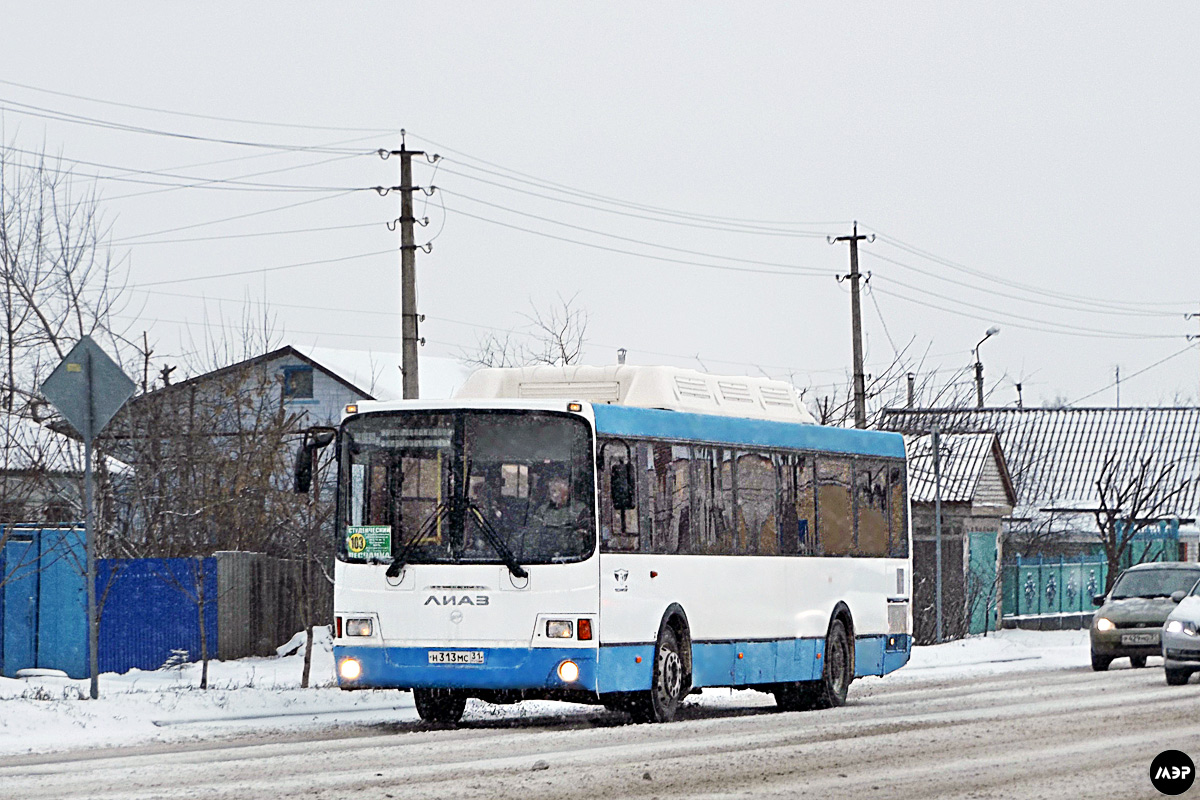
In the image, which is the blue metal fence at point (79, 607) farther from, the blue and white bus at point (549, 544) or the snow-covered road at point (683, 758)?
the snow-covered road at point (683, 758)

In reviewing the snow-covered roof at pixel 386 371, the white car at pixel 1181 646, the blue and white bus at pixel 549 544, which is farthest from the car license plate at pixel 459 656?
the snow-covered roof at pixel 386 371

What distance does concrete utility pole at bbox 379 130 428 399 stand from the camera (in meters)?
30.4

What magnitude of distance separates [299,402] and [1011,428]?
24954mm

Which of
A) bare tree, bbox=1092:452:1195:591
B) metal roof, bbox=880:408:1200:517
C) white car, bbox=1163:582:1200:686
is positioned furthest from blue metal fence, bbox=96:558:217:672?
metal roof, bbox=880:408:1200:517

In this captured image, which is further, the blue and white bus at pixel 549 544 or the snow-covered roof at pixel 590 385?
the snow-covered roof at pixel 590 385

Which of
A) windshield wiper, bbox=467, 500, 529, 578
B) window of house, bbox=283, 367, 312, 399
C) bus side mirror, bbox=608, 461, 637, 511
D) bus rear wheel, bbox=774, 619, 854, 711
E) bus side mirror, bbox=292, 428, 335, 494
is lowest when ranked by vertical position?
bus rear wheel, bbox=774, 619, 854, 711

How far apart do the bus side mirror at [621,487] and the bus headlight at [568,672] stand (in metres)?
1.38

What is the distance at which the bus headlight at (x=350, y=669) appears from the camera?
17.2 meters

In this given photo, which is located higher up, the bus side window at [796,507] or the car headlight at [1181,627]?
the bus side window at [796,507]

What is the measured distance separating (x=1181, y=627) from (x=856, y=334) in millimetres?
20031

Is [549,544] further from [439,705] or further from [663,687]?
[439,705]

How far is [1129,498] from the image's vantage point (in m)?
61.6

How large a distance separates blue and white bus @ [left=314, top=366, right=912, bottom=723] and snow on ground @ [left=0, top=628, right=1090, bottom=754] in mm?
1427

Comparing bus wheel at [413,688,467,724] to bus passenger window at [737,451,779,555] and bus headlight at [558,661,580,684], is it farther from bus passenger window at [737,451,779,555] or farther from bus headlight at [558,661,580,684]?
bus passenger window at [737,451,779,555]
